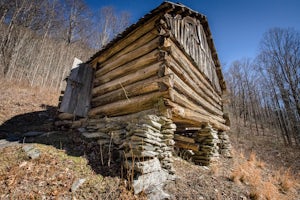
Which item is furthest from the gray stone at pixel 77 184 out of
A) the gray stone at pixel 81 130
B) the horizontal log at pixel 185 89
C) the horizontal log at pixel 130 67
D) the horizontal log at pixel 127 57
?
the horizontal log at pixel 127 57

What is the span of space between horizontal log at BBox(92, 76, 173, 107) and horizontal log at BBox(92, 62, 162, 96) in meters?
0.15

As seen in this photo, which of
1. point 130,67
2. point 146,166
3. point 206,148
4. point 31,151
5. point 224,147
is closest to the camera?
point 146,166

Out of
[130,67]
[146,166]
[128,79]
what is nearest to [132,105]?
[128,79]

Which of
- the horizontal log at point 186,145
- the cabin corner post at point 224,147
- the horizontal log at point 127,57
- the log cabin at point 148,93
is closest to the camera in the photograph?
the log cabin at point 148,93

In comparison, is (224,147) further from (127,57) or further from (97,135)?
(127,57)

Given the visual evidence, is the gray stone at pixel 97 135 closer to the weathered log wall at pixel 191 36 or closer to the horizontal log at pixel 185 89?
the horizontal log at pixel 185 89

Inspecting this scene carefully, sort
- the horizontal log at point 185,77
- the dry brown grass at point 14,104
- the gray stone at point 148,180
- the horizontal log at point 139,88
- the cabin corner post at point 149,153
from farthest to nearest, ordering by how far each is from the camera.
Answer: the dry brown grass at point 14,104, the horizontal log at point 185,77, the horizontal log at point 139,88, the cabin corner post at point 149,153, the gray stone at point 148,180

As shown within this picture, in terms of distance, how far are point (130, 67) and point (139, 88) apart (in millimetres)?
1108

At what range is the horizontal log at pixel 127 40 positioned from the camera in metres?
5.07

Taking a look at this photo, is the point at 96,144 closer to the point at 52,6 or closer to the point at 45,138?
the point at 45,138

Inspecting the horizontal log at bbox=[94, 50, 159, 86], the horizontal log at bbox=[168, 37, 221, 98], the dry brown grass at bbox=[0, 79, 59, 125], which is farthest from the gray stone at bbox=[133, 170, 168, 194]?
the dry brown grass at bbox=[0, 79, 59, 125]

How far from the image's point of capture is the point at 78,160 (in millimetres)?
3777

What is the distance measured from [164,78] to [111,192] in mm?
2930

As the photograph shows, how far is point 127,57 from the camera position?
5.66 meters
